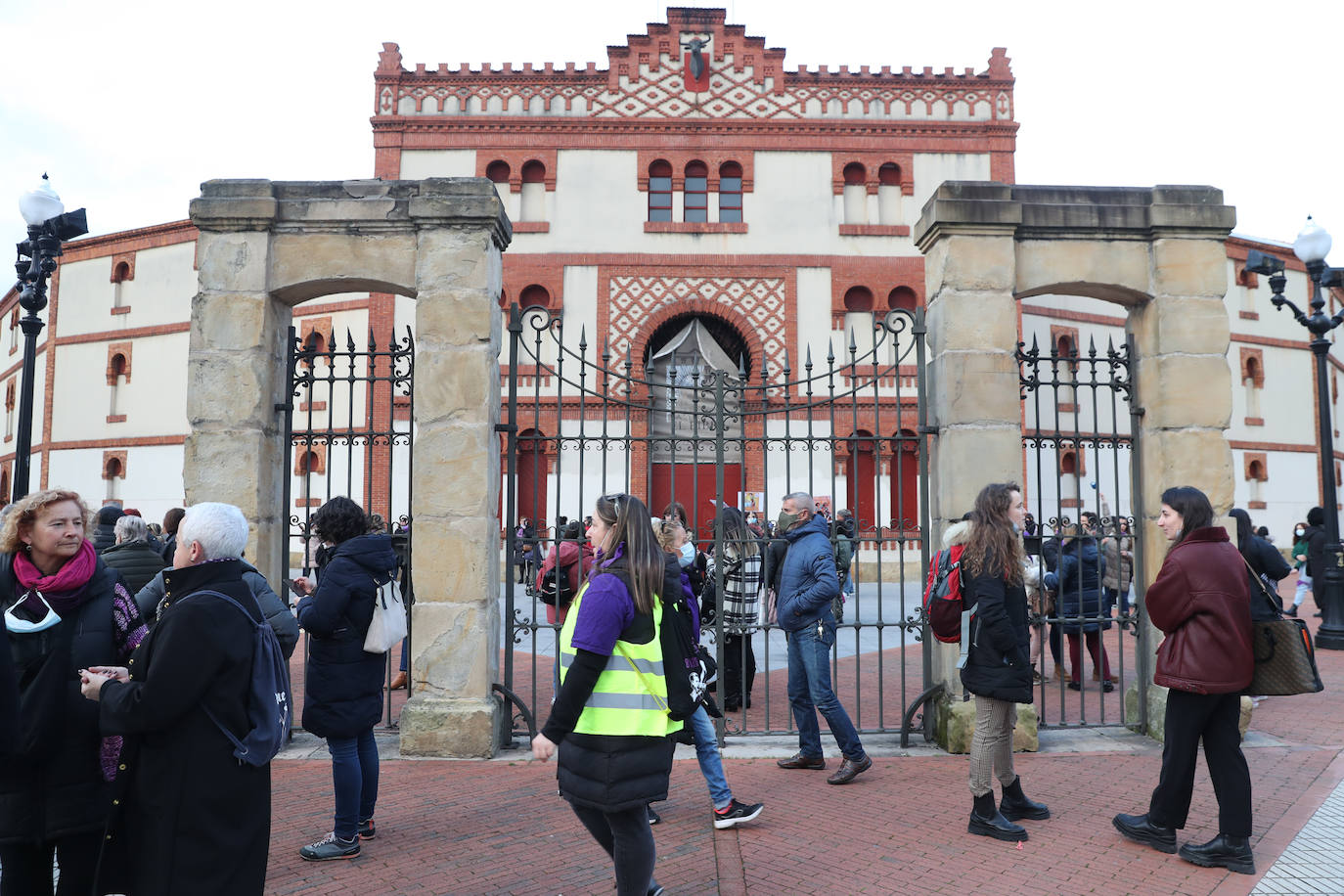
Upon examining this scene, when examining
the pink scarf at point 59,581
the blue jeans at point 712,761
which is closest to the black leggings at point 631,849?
the blue jeans at point 712,761

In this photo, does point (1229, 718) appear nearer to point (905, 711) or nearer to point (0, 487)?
point (905, 711)

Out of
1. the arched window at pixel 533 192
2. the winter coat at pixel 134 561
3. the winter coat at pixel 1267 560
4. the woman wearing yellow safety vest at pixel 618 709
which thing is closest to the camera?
the woman wearing yellow safety vest at pixel 618 709

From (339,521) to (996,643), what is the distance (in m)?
3.27

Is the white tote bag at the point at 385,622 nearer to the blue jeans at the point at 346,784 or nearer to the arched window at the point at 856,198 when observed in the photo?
the blue jeans at the point at 346,784

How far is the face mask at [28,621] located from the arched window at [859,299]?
782 inches

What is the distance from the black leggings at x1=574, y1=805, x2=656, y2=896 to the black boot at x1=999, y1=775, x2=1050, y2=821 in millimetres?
2383

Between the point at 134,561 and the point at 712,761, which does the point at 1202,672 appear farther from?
the point at 134,561

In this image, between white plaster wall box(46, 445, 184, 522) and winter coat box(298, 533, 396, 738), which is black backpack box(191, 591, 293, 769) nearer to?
winter coat box(298, 533, 396, 738)

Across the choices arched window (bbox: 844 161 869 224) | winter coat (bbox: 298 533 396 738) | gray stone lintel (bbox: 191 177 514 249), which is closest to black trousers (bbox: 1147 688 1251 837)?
winter coat (bbox: 298 533 396 738)

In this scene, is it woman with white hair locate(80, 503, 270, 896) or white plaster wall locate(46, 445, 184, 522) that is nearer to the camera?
woman with white hair locate(80, 503, 270, 896)

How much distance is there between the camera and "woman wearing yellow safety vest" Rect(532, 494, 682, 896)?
3.34 metres

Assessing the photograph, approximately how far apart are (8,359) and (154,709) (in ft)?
123

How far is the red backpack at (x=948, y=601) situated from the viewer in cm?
474

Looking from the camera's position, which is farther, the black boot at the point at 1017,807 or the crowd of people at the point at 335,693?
the black boot at the point at 1017,807
